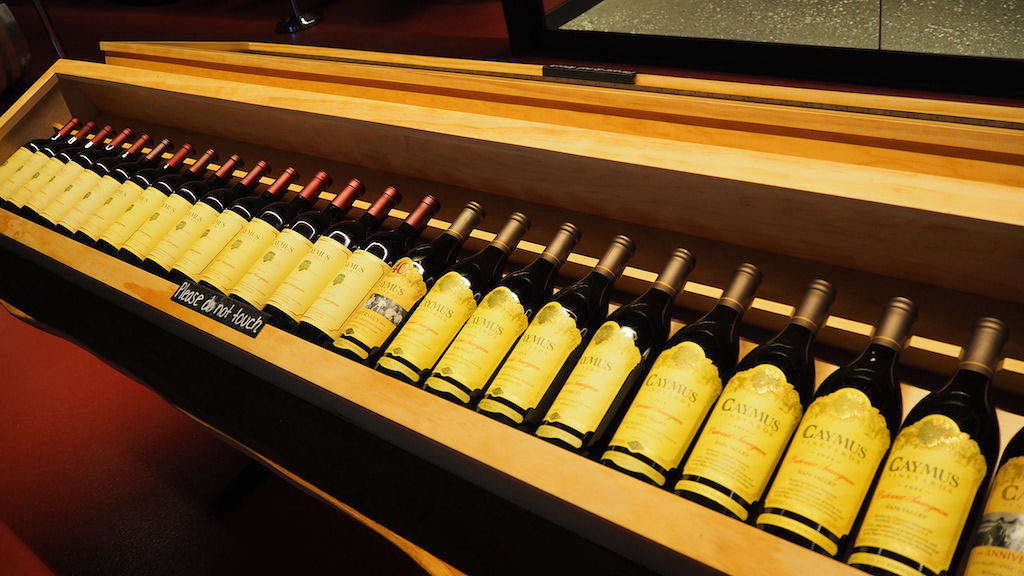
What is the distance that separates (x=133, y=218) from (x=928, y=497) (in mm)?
1359

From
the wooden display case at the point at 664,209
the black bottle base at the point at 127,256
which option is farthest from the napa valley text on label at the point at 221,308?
the black bottle base at the point at 127,256

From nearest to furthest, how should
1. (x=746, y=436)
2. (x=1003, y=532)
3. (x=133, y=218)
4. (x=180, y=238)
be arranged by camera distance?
(x=1003, y=532) < (x=746, y=436) < (x=180, y=238) < (x=133, y=218)

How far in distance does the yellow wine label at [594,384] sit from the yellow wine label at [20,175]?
155 cm

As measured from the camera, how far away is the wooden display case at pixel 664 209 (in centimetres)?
62

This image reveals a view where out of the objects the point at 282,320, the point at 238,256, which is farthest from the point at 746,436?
the point at 238,256

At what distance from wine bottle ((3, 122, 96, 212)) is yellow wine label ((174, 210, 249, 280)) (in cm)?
71

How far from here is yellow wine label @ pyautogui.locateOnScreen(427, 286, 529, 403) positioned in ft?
2.57

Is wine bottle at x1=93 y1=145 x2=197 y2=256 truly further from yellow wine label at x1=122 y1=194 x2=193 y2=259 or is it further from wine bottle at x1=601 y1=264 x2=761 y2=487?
wine bottle at x1=601 y1=264 x2=761 y2=487

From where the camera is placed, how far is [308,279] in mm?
953

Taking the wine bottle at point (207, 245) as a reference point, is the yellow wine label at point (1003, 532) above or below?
above

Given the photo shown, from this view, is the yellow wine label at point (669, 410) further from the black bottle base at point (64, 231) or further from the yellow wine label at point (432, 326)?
the black bottle base at point (64, 231)

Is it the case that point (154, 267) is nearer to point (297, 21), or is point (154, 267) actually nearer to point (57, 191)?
point (57, 191)

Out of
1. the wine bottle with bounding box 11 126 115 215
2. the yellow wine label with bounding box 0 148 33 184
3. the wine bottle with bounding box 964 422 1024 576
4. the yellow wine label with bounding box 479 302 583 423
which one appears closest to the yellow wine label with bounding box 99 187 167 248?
the wine bottle with bounding box 11 126 115 215

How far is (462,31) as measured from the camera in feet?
6.57
